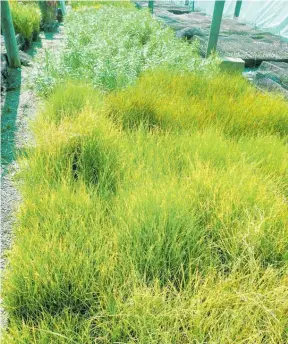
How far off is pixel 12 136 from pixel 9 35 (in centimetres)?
201

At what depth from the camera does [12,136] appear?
8.56 ft

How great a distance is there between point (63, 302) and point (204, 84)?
254 cm

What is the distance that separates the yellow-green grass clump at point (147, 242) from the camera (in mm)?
1086

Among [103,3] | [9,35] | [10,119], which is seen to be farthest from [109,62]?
[103,3]

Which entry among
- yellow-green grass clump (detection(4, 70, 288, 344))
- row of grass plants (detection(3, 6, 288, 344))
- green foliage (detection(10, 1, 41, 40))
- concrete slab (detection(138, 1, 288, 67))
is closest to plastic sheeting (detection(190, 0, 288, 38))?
concrete slab (detection(138, 1, 288, 67))

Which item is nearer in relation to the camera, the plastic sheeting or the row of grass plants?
the row of grass plants

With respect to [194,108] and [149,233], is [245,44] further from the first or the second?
[149,233]

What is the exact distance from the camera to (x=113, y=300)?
1152 mm

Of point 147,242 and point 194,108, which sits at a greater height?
point 194,108

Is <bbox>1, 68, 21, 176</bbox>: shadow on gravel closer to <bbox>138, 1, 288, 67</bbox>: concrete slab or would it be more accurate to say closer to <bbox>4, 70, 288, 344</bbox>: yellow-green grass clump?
<bbox>4, 70, 288, 344</bbox>: yellow-green grass clump

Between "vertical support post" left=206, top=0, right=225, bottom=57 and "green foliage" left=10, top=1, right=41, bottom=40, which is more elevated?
"vertical support post" left=206, top=0, right=225, bottom=57

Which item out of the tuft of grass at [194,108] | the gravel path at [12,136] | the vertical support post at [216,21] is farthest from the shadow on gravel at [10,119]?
the vertical support post at [216,21]

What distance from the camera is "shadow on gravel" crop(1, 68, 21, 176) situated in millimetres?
2340

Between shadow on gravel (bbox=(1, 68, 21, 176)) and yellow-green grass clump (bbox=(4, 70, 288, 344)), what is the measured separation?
0.31 meters
